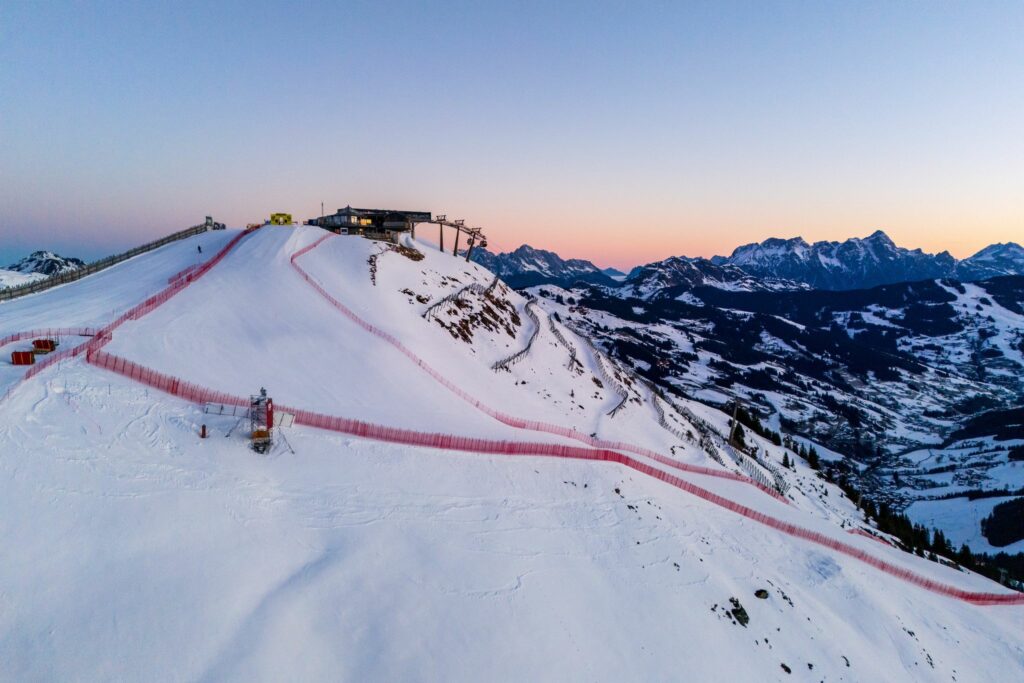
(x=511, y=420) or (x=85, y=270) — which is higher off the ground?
(x=85, y=270)

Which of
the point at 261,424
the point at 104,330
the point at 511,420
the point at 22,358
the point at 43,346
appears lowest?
the point at 511,420

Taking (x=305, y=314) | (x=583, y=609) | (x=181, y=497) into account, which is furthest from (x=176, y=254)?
(x=583, y=609)

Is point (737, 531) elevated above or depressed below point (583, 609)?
below

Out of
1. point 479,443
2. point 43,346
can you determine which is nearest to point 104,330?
point 43,346

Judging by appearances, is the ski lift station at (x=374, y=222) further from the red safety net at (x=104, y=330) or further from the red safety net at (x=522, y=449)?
the red safety net at (x=522, y=449)

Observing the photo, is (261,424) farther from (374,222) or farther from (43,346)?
(374,222)

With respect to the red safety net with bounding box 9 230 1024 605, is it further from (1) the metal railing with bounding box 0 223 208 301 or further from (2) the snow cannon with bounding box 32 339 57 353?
(1) the metal railing with bounding box 0 223 208 301

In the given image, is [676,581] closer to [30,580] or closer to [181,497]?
[181,497]
